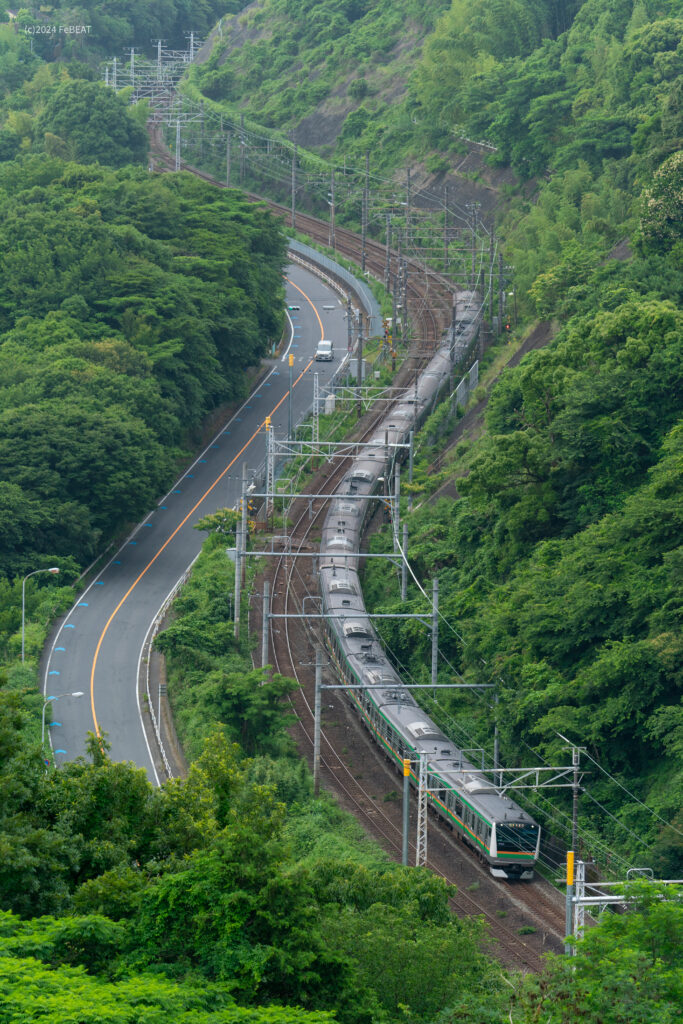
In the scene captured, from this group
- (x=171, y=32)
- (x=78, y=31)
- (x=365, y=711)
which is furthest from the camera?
(x=171, y=32)

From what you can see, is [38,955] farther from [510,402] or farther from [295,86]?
[295,86]

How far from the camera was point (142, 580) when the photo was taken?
239 feet

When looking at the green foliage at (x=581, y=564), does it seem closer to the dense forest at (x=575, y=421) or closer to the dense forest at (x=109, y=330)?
the dense forest at (x=575, y=421)

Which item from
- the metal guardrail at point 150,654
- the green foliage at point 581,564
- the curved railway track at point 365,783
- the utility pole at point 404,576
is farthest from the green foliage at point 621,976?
the utility pole at point 404,576

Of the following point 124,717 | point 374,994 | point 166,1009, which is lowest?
point 124,717

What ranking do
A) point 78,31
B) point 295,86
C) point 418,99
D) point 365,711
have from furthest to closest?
1. point 78,31
2. point 295,86
3. point 418,99
4. point 365,711

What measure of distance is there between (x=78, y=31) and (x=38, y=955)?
434 feet

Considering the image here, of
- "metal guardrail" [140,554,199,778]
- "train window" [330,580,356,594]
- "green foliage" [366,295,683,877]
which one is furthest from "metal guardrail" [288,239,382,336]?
"train window" [330,580,356,594]

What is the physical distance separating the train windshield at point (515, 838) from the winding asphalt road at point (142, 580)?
512 inches

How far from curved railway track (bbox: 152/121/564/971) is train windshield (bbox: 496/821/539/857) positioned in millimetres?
1155

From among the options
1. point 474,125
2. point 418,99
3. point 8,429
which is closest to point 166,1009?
point 8,429

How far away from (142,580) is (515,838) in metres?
30.1

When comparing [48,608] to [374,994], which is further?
[48,608]

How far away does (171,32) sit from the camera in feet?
517
